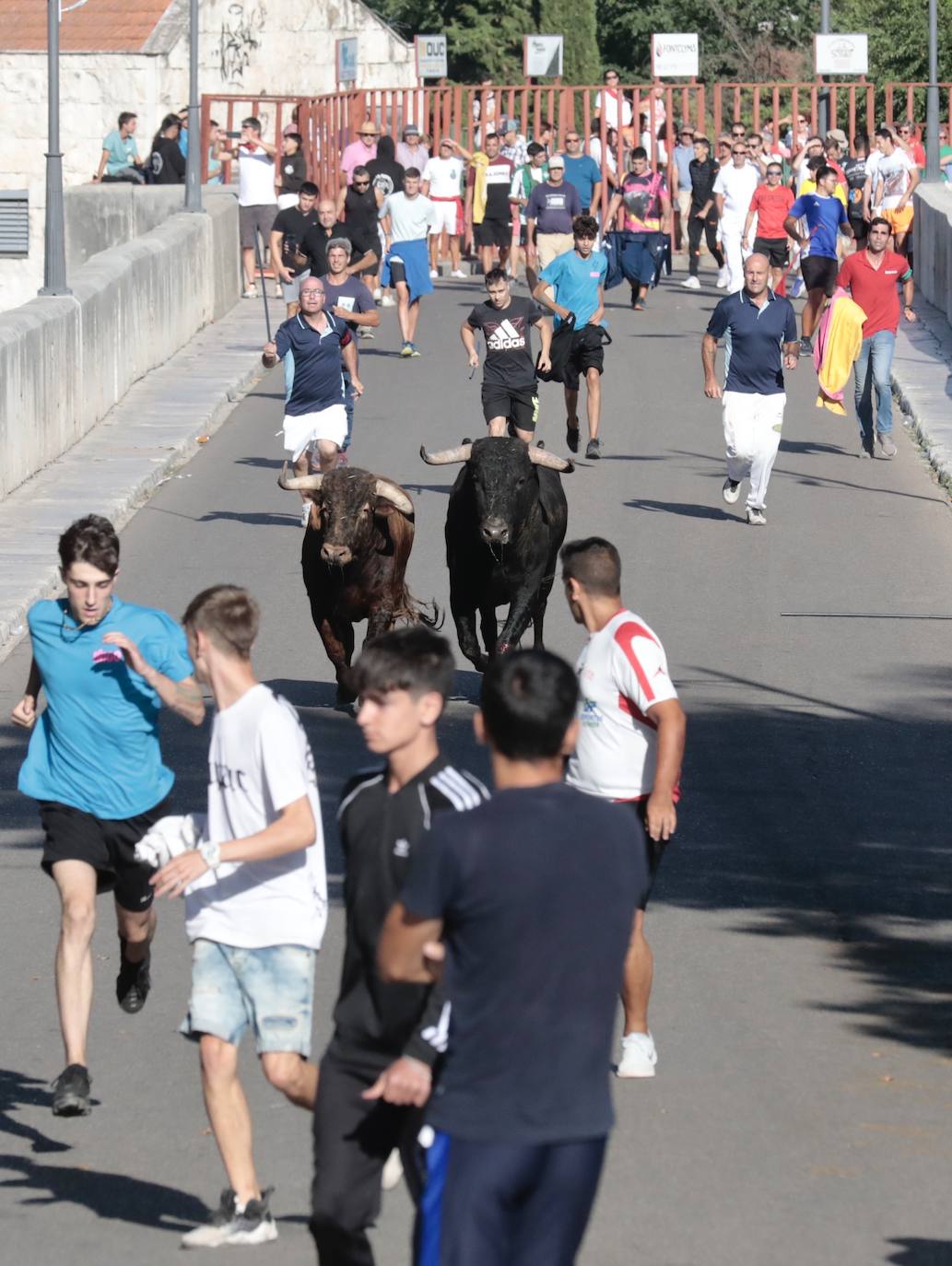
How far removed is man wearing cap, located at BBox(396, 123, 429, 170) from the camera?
34.4 m

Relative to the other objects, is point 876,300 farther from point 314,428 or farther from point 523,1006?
point 523,1006

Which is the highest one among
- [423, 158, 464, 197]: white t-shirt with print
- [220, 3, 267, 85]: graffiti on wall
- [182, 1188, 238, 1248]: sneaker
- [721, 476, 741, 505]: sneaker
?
[220, 3, 267, 85]: graffiti on wall

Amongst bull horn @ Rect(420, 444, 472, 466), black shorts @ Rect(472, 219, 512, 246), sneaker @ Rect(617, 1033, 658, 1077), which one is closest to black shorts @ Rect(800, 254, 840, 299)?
black shorts @ Rect(472, 219, 512, 246)

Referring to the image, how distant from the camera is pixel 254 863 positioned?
6.17 m

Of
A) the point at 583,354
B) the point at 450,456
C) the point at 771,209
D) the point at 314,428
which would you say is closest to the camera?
the point at 450,456

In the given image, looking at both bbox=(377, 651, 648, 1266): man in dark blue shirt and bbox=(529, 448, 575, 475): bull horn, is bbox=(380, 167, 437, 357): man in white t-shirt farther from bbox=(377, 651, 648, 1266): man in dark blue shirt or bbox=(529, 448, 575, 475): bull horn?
bbox=(377, 651, 648, 1266): man in dark blue shirt

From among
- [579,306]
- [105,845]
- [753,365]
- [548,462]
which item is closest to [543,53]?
[579,306]

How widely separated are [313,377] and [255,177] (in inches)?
623

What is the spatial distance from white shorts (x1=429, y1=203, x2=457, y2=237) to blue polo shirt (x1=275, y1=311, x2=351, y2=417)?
18260 mm

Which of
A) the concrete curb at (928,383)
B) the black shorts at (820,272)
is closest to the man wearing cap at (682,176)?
the concrete curb at (928,383)

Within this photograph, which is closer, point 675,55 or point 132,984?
point 132,984

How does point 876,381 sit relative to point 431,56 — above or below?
below

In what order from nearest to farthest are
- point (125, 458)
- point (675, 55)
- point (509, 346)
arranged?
point (509, 346) → point (125, 458) → point (675, 55)

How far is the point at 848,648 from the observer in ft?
47.4
